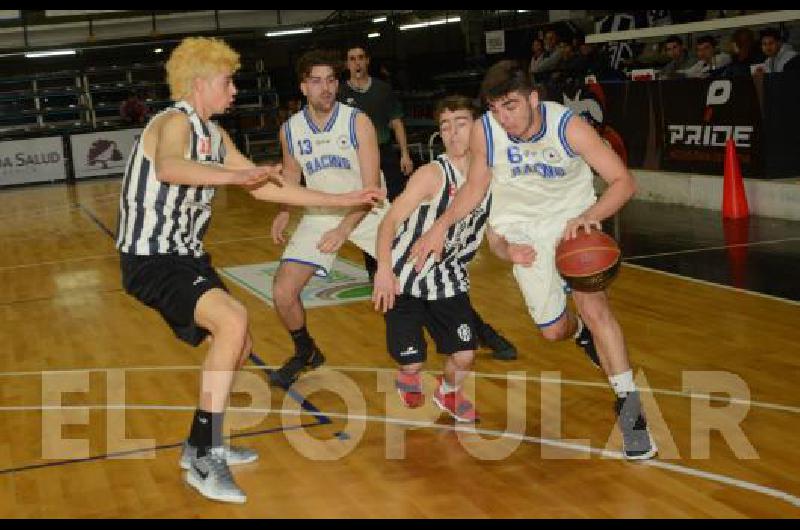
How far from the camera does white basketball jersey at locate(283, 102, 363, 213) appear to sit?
6.35 metres

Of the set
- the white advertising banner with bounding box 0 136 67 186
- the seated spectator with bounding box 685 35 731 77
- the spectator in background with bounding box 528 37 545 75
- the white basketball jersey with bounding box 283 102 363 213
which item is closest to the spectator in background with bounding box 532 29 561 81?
the spectator in background with bounding box 528 37 545 75

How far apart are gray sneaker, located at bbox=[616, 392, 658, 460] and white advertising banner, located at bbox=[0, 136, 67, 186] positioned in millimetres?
19802

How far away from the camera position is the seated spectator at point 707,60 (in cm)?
1392

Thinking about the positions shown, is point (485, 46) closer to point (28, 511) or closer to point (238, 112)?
point (238, 112)

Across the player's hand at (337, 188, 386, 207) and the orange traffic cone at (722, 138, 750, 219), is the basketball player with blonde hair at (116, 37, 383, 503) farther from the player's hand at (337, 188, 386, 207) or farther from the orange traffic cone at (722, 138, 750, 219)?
the orange traffic cone at (722, 138, 750, 219)

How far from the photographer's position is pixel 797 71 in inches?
467

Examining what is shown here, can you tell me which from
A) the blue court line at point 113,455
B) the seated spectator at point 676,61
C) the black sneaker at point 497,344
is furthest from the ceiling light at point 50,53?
the blue court line at point 113,455

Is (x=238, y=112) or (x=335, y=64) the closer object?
(x=335, y=64)

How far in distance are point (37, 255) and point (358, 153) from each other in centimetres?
755

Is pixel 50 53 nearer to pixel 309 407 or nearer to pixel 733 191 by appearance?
pixel 733 191

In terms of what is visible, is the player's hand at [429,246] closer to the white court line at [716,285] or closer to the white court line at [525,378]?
the white court line at [525,378]

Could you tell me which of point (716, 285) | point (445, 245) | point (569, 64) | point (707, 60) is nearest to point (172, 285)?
point (445, 245)

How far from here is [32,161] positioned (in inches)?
885
